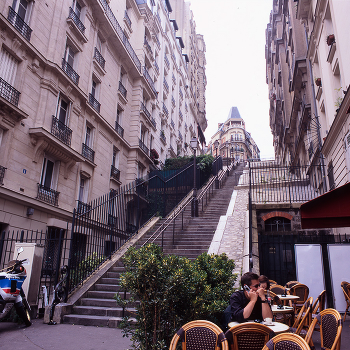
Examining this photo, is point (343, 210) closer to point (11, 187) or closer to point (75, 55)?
point (11, 187)

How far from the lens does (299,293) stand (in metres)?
7.24

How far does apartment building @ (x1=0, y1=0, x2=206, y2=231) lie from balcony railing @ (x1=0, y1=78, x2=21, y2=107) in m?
0.04

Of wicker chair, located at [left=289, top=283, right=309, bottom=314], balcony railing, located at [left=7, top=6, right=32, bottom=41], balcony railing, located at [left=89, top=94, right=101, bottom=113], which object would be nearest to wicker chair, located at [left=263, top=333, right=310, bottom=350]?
wicker chair, located at [left=289, top=283, right=309, bottom=314]

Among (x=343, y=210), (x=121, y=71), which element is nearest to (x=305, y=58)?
(x=121, y=71)

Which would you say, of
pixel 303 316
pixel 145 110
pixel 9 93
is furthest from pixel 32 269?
pixel 145 110

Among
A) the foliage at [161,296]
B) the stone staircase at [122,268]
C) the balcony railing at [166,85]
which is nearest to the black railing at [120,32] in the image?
the balcony railing at [166,85]

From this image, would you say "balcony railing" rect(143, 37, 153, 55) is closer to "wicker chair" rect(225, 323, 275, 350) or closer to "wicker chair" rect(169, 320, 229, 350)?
"wicker chair" rect(169, 320, 229, 350)

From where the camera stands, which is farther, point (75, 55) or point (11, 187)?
point (75, 55)

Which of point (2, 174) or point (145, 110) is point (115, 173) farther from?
point (2, 174)

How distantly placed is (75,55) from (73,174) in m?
6.61

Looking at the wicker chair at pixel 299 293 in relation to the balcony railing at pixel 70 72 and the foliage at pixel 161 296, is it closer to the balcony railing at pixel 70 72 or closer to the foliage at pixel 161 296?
the foliage at pixel 161 296

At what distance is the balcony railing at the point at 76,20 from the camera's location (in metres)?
16.3

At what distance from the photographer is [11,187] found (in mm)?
11586

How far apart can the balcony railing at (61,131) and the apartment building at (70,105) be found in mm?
53
